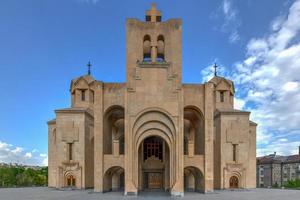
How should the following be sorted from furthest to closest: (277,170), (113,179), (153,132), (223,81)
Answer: (277,170) → (223,81) → (113,179) → (153,132)

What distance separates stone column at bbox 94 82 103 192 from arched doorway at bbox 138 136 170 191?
547 centimetres

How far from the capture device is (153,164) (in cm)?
3509

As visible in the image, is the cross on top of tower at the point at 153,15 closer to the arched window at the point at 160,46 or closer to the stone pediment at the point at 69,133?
the arched window at the point at 160,46

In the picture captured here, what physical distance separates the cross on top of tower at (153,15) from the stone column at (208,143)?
8937 millimetres

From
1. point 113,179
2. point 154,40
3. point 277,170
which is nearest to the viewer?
point 154,40

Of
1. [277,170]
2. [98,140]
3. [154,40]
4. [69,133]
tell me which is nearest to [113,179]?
[69,133]

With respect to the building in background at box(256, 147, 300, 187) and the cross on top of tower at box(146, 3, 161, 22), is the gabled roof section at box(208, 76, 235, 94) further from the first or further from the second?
the building in background at box(256, 147, 300, 187)

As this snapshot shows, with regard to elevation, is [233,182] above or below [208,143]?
below

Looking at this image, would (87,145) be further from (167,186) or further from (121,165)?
(167,186)

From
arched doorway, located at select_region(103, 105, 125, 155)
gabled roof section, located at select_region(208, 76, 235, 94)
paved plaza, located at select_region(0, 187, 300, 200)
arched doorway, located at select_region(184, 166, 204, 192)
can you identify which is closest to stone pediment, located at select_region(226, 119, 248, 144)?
arched doorway, located at select_region(184, 166, 204, 192)

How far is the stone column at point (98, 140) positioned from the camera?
99.9 feet

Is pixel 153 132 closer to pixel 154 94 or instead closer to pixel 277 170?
pixel 154 94

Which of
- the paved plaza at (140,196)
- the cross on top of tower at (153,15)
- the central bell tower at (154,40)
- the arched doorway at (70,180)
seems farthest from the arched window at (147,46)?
the arched doorway at (70,180)

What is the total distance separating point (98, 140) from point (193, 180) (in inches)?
512
